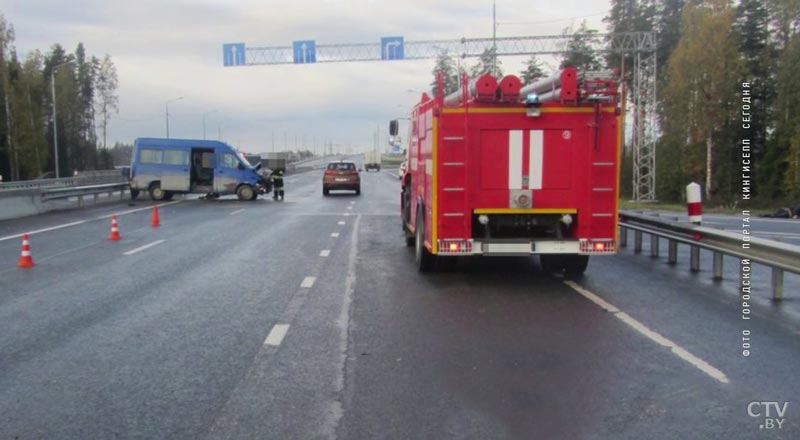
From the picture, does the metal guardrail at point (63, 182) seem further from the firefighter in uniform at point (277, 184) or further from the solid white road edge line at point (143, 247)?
the solid white road edge line at point (143, 247)

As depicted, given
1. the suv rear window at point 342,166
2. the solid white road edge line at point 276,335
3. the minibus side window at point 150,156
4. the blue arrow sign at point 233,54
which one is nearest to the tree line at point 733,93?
the suv rear window at point 342,166

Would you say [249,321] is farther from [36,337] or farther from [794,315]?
[794,315]

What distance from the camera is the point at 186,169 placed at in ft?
110

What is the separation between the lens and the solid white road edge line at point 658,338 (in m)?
6.22

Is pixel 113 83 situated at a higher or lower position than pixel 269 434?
higher

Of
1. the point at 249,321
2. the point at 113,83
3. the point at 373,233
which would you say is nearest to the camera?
the point at 249,321

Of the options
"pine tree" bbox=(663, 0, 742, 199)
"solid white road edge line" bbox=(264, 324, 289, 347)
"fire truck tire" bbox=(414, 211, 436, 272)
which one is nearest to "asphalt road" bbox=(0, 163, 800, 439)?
"solid white road edge line" bbox=(264, 324, 289, 347)

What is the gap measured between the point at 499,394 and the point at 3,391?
3.65 meters

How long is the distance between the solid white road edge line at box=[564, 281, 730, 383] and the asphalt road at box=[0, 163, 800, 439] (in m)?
0.03

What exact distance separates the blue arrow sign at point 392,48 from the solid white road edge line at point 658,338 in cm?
3678

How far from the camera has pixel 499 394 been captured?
222 inches

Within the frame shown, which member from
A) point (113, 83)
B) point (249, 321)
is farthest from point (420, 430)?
point (113, 83)

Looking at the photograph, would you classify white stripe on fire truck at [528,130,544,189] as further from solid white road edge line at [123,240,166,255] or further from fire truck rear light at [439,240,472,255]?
solid white road edge line at [123,240,166,255]

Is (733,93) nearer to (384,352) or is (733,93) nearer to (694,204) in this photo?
(694,204)
